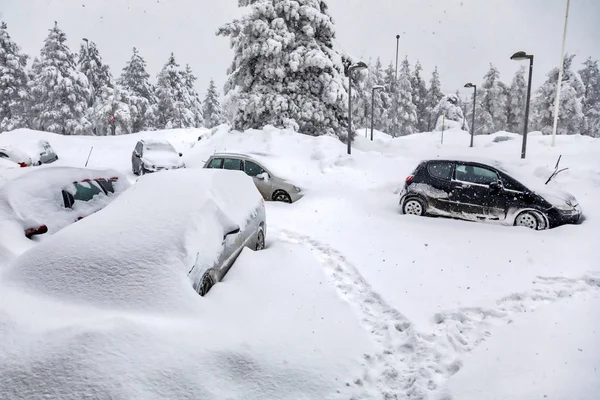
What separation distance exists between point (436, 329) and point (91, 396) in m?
3.75

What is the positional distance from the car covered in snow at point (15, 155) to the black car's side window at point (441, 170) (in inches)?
654

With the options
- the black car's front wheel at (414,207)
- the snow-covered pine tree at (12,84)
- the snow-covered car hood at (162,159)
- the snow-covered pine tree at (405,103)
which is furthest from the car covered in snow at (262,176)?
the snow-covered pine tree at (405,103)

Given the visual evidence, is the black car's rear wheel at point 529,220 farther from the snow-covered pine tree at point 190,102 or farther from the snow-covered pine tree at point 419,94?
the snow-covered pine tree at point 419,94

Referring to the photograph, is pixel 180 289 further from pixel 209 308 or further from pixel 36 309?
pixel 36 309

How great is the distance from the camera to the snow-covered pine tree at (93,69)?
45.6 metres

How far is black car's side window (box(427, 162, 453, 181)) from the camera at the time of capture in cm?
961

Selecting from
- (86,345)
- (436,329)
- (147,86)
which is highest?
(147,86)

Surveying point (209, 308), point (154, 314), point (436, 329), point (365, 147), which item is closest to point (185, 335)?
point (154, 314)

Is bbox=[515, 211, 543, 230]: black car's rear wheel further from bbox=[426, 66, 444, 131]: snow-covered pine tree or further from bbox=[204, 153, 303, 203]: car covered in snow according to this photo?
bbox=[426, 66, 444, 131]: snow-covered pine tree

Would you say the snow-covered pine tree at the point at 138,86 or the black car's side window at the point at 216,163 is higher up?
the snow-covered pine tree at the point at 138,86

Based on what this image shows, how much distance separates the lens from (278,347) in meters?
3.86

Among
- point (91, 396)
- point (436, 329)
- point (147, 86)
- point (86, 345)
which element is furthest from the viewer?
point (147, 86)

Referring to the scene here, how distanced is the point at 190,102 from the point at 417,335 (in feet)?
185

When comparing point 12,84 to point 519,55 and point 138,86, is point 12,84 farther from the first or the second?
point 519,55
